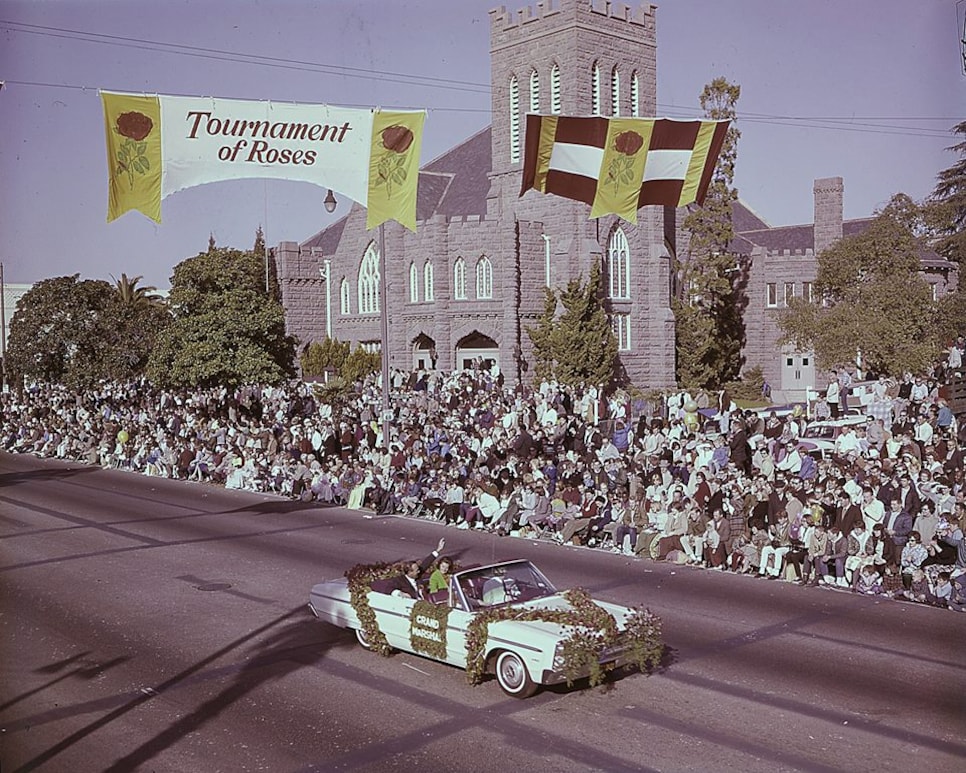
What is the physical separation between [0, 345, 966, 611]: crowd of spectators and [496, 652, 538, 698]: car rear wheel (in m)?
7.36

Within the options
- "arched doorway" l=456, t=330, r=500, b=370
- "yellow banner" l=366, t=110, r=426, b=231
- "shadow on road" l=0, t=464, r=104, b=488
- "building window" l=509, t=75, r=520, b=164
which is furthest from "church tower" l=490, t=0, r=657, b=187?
"yellow banner" l=366, t=110, r=426, b=231

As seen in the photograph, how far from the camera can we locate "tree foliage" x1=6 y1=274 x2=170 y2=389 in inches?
1937

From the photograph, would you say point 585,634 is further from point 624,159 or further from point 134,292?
point 134,292

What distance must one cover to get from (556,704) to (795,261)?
154 feet

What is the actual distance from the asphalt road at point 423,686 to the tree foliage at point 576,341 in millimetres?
24639

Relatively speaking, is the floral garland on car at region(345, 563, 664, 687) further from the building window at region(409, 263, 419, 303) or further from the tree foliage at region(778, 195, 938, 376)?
the building window at region(409, 263, 419, 303)

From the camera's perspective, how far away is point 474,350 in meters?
48.7

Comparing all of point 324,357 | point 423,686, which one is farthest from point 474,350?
A: point 423,686

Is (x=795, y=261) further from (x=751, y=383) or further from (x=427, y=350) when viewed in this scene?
(x=427, y=350)

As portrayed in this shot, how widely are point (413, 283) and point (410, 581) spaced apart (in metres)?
39.0

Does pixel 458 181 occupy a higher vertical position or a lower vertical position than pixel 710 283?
higher

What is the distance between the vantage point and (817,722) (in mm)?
10562

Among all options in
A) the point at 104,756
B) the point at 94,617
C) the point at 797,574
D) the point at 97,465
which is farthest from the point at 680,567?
the point at 97,465

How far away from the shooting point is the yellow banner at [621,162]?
1802 cm
